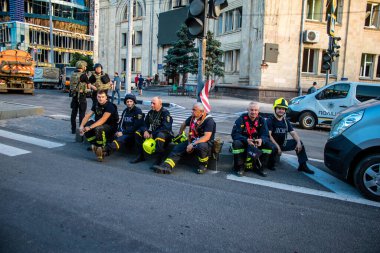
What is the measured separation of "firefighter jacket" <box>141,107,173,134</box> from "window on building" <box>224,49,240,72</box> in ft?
71.8

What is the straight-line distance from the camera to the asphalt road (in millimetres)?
3359

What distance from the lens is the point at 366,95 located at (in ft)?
39.2

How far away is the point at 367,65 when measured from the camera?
89.0 feet

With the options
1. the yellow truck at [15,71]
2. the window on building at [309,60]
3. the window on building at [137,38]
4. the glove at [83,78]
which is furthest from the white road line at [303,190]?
the window on building at [137,38]

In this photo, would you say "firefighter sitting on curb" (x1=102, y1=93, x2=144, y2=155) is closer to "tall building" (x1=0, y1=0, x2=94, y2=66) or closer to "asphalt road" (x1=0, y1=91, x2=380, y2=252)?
"asphalt road" (x1=0, y1=91, x2=380, y2=252)

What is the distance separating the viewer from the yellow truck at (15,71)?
21719mm

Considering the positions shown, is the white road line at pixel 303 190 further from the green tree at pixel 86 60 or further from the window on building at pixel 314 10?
the green tree at pixel 86 60

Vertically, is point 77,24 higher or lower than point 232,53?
higher

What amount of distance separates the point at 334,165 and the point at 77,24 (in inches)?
3058

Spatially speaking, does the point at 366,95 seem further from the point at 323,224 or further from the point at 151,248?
the point at 151,248

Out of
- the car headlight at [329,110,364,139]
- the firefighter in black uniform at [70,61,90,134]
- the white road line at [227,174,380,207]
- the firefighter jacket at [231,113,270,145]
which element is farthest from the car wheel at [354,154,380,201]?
the firefighter in black uniform at [70,61,90,134]

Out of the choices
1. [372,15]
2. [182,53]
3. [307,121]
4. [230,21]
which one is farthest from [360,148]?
[372,15]

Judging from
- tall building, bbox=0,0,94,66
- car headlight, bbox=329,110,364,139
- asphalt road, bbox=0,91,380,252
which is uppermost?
tall building, bbox=0,0,94,66

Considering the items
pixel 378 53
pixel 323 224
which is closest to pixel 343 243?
pixel 323 224
